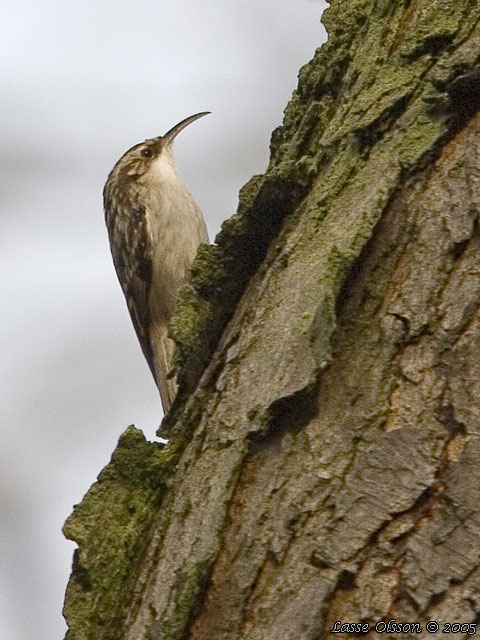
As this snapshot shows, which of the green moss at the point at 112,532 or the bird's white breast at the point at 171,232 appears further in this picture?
the bird's white breast at the point at 171,232

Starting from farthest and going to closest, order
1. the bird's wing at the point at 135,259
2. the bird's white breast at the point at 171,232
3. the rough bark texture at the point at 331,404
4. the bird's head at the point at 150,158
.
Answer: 1. the bird's head at the point at 150,158
2. the bird's wing at the point at 135,259
3. the bird's white breast at the point at 171,232
4. the rough bark texture at the point at 331,404

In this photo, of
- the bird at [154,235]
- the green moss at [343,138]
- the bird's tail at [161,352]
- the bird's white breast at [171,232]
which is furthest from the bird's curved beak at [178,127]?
the green moss at [343,138]

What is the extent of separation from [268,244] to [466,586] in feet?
2.13

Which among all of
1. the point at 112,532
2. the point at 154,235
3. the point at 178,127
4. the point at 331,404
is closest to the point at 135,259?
the point at 154,235

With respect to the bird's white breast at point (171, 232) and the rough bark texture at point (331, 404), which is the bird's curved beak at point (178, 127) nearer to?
the bird's white breast at point (171, 232)

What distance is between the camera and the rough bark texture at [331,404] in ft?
3.46

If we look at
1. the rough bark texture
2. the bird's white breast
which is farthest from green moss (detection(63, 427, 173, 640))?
the bird's white breast

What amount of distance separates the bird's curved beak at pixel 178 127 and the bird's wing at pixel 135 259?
0.40 m

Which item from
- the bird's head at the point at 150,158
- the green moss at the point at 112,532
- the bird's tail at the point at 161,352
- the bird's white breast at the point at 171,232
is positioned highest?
the bird's head at the point at 150,158

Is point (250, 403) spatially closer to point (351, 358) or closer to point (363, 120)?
point (351, 358)

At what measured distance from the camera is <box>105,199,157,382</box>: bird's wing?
12.9 feet

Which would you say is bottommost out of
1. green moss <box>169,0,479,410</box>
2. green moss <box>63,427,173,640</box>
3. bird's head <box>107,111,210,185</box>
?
green moss <box>63,427,173,640</box>

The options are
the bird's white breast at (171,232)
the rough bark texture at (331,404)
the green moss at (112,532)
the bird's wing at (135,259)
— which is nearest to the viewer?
the rough bark texture at (331,404)

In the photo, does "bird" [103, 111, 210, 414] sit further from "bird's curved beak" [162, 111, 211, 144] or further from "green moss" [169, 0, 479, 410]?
"green moss" [169, 0, 479, 410]
